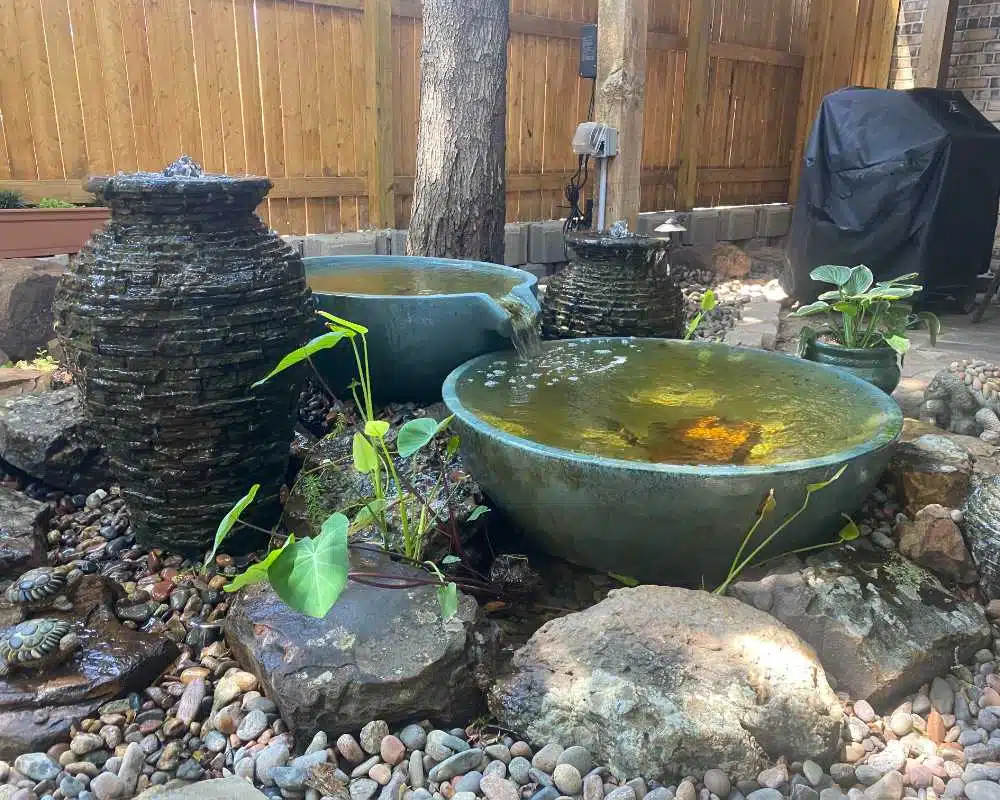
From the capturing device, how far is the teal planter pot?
3.23 metres

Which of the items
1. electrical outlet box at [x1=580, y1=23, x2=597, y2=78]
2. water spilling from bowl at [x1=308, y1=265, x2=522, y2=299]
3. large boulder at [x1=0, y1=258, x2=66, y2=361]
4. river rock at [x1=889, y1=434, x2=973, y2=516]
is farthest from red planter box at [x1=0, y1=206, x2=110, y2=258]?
river rock at [x1=889, y1=434, x2=973, y2=516]

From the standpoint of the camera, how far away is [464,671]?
1.80 m

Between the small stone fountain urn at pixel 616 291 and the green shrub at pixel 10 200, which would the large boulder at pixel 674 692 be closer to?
the small stone fountain urn at pixel 616 291

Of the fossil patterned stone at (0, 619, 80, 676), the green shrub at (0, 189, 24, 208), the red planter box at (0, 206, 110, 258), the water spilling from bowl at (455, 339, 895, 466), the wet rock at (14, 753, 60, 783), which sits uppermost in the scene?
the green shrub at (0, 189, 24, 208)

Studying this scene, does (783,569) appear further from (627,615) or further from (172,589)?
(172,589)

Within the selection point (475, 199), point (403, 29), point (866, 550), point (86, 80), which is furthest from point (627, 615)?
point (403, 29)

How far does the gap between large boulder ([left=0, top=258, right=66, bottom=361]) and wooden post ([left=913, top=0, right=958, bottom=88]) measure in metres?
7.15

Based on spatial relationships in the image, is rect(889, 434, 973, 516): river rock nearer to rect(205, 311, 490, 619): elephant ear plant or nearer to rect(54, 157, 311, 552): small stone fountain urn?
rect(205, 311, 490, 619): elephant ear plant

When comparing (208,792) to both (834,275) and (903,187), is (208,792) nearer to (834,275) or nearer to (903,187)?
(834,275)

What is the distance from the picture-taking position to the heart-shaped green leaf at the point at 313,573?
1.57 metres

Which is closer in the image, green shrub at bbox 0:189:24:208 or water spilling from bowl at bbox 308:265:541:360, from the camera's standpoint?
water spilling from bowl at bbox 308:265:541:360

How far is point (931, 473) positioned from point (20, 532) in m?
2.76

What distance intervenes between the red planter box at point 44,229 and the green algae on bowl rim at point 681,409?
2556mm

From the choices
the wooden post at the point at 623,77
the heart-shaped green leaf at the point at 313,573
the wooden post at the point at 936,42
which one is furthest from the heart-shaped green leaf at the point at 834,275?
the wooden post at the point at 936,42
